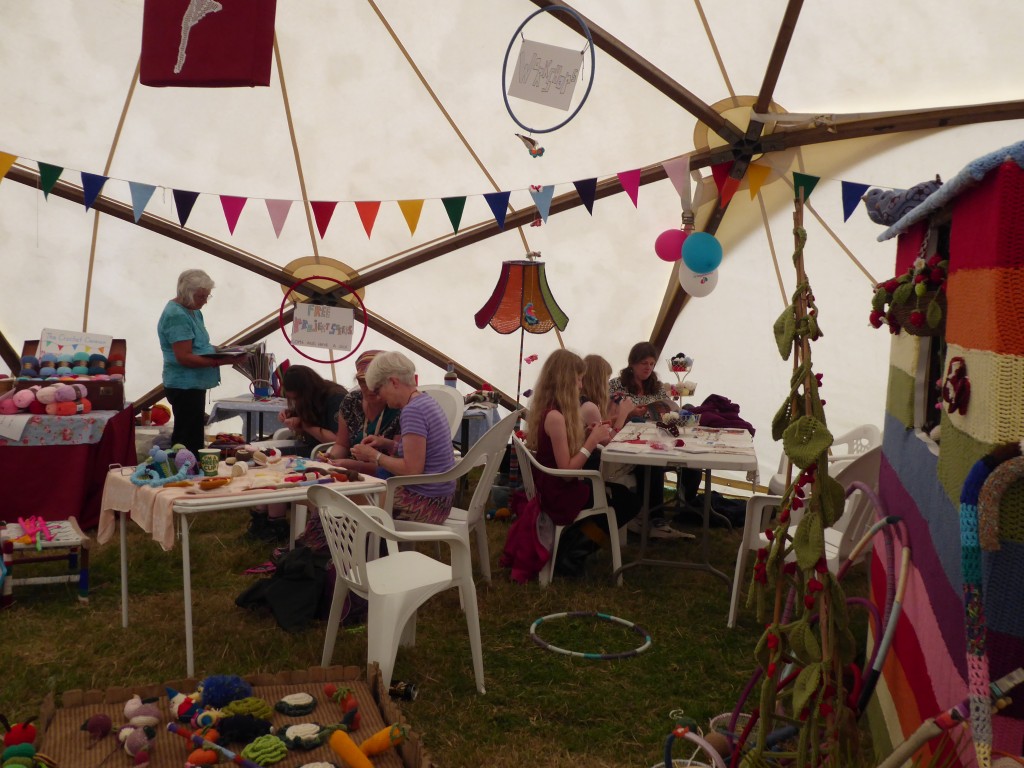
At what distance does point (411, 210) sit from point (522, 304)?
119cm

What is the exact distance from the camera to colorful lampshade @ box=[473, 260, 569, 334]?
7.39 metres

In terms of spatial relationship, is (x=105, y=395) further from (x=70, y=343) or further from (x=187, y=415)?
(x=187, y=415)

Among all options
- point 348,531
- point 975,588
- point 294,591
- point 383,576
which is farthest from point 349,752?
point 294,591

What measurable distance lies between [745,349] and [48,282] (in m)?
6.15

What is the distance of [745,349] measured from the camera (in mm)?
7590

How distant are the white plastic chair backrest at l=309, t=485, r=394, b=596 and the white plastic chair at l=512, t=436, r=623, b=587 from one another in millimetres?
1540

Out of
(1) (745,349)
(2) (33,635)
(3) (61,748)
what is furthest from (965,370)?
(1) (745,349)

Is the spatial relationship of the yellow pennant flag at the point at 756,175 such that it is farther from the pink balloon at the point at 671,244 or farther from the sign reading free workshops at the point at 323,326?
the sign reading free workshops at the point at 323,326

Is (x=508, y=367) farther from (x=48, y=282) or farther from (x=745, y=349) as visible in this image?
(x=48, y=282)

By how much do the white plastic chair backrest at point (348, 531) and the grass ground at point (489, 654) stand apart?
53 centimetres

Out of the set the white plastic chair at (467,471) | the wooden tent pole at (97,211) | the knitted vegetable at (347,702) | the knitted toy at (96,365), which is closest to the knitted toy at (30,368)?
the knitted toy at (96,365)

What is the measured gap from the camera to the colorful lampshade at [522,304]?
7387 millimetres

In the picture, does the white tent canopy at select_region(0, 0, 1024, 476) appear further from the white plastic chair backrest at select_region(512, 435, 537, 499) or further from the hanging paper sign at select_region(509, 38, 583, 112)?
the white plastic chair backrest at select_region(512, 435, 537, 499)

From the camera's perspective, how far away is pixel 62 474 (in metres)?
5.36
